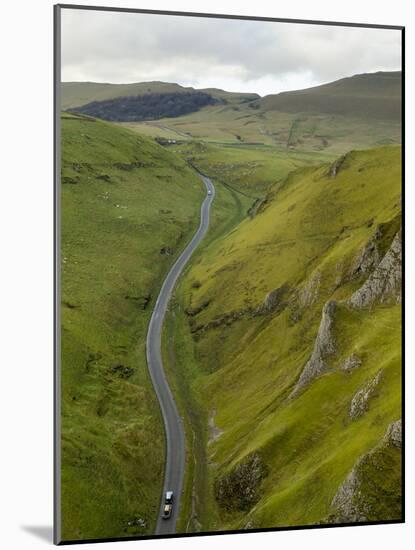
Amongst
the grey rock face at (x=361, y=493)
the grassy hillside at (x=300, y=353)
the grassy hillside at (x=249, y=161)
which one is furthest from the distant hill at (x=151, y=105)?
the grey rock face at (x=361, y=493)

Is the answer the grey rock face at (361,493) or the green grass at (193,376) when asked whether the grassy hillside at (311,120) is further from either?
the grey rock face at (361,493)

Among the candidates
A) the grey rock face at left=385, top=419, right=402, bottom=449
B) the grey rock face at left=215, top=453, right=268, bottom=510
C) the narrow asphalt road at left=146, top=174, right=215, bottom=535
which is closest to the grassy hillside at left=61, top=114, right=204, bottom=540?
the narrow asphalt road at left=146, top=174, right=215, bottom=535

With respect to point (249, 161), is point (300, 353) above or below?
below

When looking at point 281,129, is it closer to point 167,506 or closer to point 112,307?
point 112,307

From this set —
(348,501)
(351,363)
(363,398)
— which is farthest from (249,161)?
(348,501)

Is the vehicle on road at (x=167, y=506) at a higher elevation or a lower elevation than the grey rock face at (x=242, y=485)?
lower

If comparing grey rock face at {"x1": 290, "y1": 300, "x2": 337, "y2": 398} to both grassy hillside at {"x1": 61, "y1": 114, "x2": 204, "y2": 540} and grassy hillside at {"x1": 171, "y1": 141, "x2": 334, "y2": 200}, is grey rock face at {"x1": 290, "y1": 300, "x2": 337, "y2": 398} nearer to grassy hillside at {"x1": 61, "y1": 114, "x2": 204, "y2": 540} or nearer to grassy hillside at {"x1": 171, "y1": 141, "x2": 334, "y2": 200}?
grassy hillside at {"x1": 61, "y1": 114, "x2": 204, "y2": 540}
